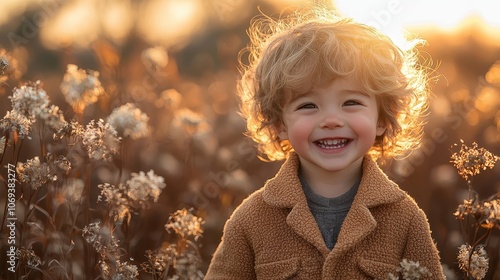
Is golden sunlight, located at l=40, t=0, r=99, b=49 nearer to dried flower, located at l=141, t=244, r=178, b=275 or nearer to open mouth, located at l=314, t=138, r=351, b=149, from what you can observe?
dried flower, located at l=141, t=244, r=178, b=275

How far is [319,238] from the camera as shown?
8.52 ft

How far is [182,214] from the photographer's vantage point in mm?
2857

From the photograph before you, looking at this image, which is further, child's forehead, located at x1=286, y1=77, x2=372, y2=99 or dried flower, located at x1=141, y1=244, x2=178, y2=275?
dried flower, located at x1=141, y1=244, x2=178, y2=275

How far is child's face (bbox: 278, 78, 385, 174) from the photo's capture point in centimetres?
256

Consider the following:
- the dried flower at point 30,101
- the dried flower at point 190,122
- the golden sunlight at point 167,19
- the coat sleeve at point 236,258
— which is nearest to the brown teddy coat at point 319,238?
the coat sleeve at point 236,258

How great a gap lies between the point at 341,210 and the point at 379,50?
571mm

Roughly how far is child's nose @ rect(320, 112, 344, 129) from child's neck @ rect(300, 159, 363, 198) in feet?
0.74

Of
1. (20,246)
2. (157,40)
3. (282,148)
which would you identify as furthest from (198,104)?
(20,246)

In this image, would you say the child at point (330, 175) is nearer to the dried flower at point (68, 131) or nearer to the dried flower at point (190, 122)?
the dried flower at point (68, 131)

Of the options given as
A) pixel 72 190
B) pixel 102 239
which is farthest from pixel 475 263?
pixel 72 190

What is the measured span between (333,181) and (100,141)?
80 cm

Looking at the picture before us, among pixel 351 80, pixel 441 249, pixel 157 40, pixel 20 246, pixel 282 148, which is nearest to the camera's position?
pixel 351 80

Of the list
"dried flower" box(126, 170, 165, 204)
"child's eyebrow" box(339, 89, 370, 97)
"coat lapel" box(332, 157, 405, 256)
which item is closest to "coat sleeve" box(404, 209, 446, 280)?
Answer: "coat lapel" box(332, 157, 405, 256)

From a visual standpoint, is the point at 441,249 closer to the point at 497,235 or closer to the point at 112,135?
the point at 497,235
